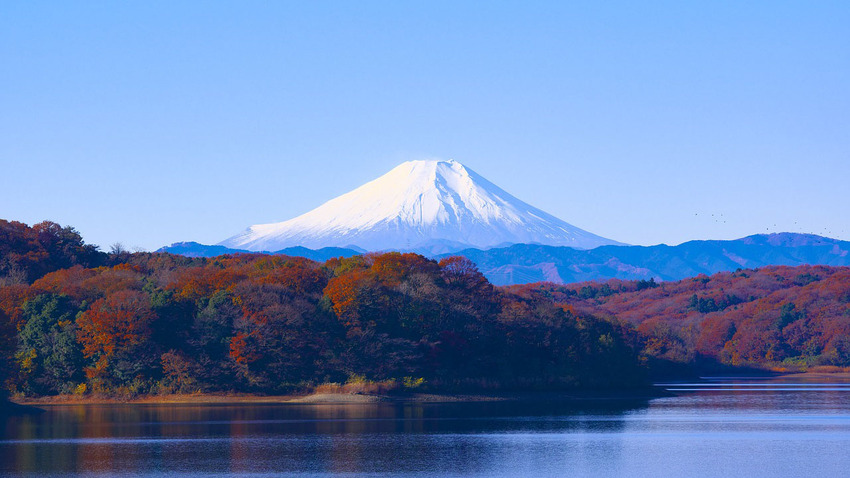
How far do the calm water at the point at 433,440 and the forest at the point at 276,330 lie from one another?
513cm

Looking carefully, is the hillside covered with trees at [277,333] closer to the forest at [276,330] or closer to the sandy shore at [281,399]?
the forest at [276,330]

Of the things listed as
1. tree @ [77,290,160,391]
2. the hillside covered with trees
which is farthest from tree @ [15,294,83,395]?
tree @ [77,290,160,391]

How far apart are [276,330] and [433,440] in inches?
1251

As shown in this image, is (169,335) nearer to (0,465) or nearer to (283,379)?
(283,379)

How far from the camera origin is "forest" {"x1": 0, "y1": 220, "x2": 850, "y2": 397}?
85125 mm

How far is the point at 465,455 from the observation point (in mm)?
51812

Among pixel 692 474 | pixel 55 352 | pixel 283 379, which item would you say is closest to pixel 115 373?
pixel 55 352

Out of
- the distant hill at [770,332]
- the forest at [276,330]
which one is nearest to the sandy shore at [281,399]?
the forest at [276,330]

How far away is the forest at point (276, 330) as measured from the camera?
85.1 meters

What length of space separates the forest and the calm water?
16.8ft

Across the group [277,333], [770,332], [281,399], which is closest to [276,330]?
[277,333]

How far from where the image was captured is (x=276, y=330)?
3445 inches

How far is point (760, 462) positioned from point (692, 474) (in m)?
4.90

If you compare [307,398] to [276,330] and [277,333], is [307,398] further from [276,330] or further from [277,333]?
[276,330]
